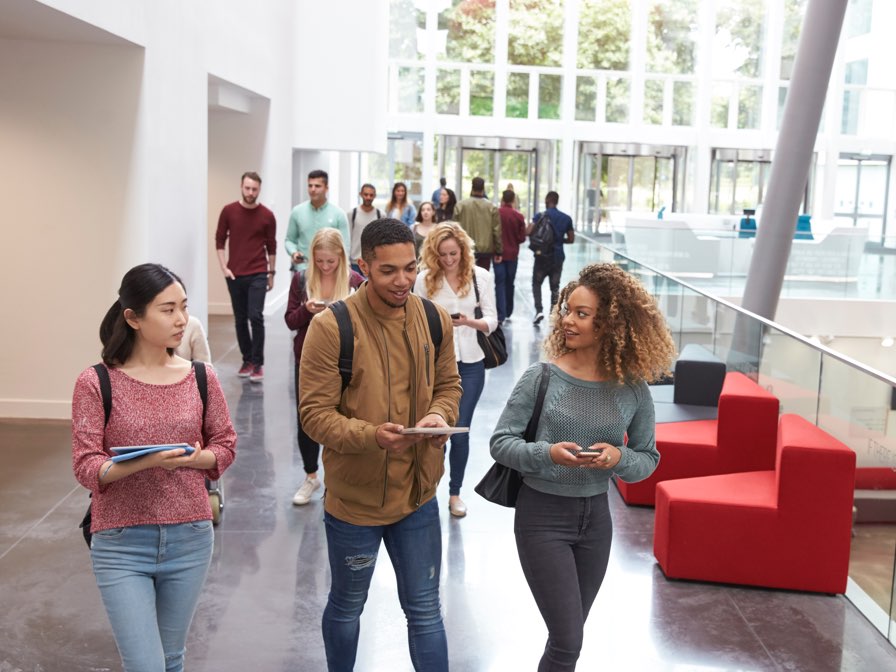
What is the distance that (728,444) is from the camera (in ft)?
22.7

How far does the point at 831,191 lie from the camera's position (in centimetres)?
3020

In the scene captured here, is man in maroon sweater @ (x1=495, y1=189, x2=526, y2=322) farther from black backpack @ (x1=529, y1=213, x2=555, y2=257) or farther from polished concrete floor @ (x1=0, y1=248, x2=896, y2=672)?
polished concrete floor @ (x1=0, y1=248, x2=896, y2=672)

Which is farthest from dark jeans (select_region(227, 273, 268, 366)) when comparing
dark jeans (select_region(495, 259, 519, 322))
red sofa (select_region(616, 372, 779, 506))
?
red sofa (select_region(616, 372, 779, 506))

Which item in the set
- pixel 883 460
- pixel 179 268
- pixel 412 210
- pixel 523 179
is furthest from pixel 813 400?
pixel 523 179

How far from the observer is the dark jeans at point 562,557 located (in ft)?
11.6

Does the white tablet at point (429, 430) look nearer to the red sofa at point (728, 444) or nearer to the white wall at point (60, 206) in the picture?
the red sofa at point (728, 444)

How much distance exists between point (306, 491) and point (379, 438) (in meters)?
3.68

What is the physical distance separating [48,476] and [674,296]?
19.1ft

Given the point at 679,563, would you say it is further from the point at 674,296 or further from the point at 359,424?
the point at 674,296

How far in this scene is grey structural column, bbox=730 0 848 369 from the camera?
10477 millimetres

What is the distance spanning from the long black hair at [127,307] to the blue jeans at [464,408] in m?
3.02

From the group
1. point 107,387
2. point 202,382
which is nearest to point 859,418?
point 202,382

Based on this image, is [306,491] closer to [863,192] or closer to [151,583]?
[151,583]

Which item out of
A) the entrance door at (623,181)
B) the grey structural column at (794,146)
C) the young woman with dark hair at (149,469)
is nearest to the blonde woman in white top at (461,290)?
the young woman with dark hair at (149,469)
